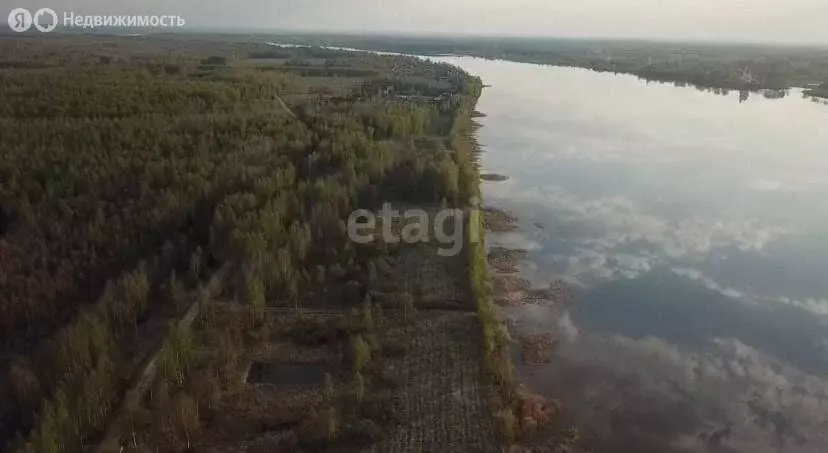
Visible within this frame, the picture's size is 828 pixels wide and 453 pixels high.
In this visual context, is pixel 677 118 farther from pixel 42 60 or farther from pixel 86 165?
pixel 42 60

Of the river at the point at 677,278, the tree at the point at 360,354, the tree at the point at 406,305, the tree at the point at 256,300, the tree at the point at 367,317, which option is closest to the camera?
the river at the point at 677,278

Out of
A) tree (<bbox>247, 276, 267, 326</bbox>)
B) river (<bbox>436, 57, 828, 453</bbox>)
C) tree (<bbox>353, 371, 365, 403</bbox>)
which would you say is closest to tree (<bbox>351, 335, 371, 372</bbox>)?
tree (<bbox>353, 371, 365, 403</bbox>)

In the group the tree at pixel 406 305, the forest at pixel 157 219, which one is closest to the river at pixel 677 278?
the tree at pixel 406 305

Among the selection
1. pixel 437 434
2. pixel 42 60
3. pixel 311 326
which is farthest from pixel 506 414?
pixel 42 60

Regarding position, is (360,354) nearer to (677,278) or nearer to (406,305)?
(406,305)

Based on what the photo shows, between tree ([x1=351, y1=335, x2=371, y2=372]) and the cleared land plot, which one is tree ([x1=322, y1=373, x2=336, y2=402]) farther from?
the cleared land plot

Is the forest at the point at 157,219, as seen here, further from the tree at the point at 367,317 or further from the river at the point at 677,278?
the river at the point at 677,278

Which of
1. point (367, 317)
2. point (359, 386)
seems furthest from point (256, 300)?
point (359, 386)
